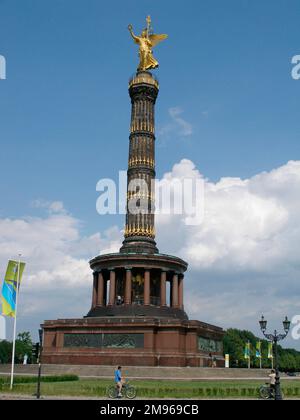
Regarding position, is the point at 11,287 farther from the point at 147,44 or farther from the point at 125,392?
the point at 147,44

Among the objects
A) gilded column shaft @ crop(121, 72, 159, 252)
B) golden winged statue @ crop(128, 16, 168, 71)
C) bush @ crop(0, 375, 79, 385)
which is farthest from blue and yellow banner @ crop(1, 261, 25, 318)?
golden winged statue @ crop(128, 16, 168, 71)

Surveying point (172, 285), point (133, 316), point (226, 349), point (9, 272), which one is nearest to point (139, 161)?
point (172, 285)

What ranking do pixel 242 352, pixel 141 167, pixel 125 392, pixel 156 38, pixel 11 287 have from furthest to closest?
pixel 242 352
pixel 156 38
pixel 141 167
pixel 11 287
pixel 125 392

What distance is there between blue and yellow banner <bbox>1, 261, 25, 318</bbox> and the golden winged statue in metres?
30.8

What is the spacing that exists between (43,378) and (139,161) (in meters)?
25.7

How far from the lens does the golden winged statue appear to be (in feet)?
179

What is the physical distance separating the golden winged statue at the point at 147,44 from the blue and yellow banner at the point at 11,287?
3077cm

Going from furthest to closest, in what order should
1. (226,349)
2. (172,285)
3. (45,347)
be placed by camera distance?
(226,349) < (172,285) < (45,347)

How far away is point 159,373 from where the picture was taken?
36.4 metres

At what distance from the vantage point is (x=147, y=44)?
55.4m

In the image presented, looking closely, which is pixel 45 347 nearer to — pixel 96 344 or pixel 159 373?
pixel 96 344

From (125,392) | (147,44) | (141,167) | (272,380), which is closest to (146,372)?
(125,392)

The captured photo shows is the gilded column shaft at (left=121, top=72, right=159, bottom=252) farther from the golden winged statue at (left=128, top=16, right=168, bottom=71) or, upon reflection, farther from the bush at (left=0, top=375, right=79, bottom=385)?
the bush at (left=0, top=375, right=79, bottom=385)

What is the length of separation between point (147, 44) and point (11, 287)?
34.4 meters
